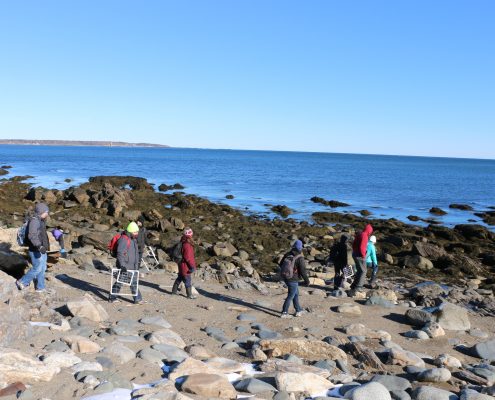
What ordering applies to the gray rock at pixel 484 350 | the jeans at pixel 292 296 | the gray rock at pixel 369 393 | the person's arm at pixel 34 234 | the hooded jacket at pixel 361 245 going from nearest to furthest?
1. the gray rock at pixel 369 393
2. the gray rock at pixel 484 350
3. the person's arm at pixel 34 234
4. the jeans at pixel 292 296
5. the hooded jacket at pixel 361 245

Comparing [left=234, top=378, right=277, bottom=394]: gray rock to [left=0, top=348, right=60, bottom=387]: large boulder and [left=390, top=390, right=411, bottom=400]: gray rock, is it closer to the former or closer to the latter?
[left=390, top=390, right=411, bottom=400]: gray rock

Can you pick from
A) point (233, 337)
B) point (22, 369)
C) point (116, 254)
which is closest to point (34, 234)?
point (116, 254)

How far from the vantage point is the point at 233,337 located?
10.7 metres

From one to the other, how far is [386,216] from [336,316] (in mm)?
30662

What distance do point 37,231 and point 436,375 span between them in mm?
8350

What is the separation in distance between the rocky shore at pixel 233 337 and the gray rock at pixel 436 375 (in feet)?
0.05

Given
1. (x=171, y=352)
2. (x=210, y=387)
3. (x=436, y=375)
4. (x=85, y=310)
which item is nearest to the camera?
(x=210, y=387)

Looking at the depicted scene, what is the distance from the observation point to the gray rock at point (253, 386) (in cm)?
725

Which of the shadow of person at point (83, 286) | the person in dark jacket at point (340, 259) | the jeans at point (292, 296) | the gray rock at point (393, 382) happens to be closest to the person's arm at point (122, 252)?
the shadow of person at point (83, 286)

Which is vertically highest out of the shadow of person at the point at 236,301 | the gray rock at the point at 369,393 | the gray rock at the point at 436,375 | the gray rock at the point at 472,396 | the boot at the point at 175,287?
the gray rock at the point at 369,393

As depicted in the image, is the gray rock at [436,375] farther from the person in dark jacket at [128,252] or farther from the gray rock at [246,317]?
the person in dark jacket at [128,252]

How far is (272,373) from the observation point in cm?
795

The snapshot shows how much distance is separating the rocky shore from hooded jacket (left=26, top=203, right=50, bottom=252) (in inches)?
41.7

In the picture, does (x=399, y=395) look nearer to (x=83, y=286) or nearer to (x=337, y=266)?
(x=337, y=266)
